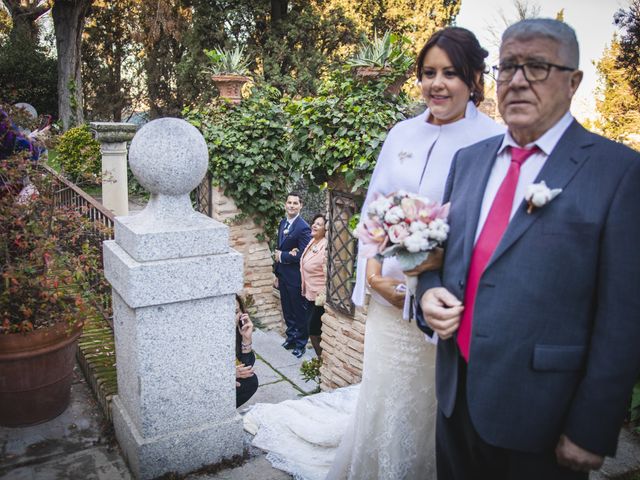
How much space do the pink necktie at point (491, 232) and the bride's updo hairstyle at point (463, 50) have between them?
1.72 ft

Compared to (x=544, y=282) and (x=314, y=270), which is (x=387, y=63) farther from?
(x=544, y=282)

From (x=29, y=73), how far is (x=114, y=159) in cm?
1484

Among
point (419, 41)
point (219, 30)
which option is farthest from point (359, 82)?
point (419, 41)

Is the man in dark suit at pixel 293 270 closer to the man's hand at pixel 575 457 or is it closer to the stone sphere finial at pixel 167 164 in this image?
the stone sphere finial at pixel 167 164

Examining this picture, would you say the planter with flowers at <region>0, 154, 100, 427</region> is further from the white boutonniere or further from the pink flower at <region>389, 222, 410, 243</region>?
the white boutonniere

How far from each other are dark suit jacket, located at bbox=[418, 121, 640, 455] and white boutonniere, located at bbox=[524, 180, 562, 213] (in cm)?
4

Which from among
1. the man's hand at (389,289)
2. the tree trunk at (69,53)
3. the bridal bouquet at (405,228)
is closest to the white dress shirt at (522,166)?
the bridal bouquet at (405,228)

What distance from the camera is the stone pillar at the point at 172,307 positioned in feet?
9.17

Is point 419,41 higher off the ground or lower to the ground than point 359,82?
higher

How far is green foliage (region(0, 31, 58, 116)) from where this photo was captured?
21.3 m

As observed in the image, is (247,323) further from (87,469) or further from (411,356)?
(411,356)

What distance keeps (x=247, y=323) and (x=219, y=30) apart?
15.4 metres

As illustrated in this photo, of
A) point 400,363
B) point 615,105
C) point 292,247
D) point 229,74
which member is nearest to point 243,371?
point 400,363

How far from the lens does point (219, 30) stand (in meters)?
17.4
